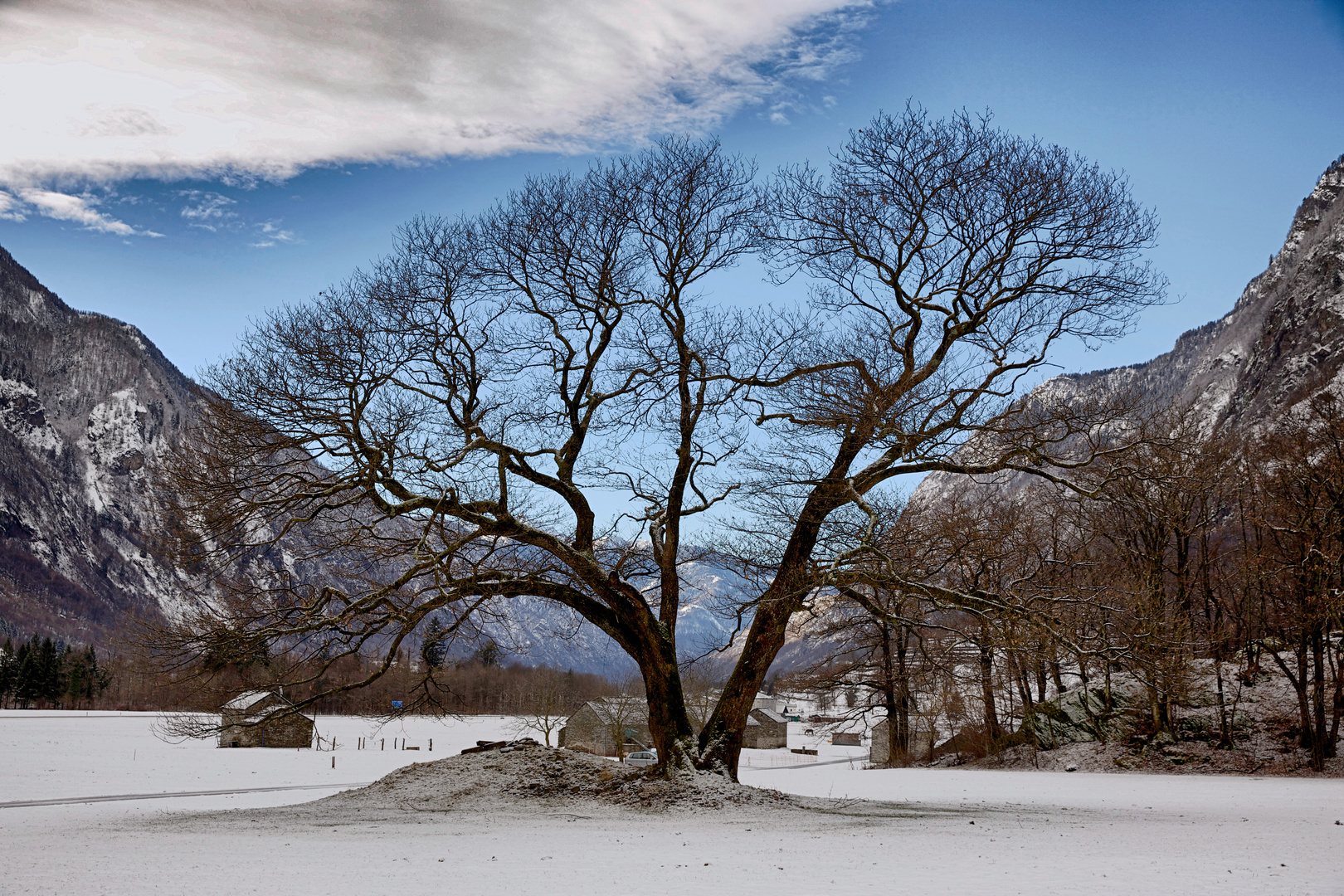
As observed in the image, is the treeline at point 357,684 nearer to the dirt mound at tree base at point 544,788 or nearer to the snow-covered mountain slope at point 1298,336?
the dirt mound at tree base at point 544,788

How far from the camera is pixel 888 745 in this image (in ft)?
153

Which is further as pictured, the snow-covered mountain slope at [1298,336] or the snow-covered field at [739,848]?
the snow-covered mountain slope at [1298,336]

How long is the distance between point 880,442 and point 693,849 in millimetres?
6254

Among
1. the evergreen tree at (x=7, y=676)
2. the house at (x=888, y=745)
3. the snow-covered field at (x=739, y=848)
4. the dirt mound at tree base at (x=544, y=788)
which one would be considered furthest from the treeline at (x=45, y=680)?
the dirt mound at tree base at (x=544, y=788)

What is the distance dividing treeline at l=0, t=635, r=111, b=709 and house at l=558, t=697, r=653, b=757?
73903 mm

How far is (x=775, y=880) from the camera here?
27.4 feet

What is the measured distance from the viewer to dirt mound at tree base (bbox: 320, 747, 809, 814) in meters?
14.5

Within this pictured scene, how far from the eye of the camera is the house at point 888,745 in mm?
42656

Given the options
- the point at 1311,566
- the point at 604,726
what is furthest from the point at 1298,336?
the point at 1311,566

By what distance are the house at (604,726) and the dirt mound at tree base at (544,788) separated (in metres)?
36.3

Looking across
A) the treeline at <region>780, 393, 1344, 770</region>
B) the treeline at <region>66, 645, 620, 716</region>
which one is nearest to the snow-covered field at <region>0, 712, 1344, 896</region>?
the treeline at <region>66, 645, 620, 716</region>

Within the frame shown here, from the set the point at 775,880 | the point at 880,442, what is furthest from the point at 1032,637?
the point at 775,880

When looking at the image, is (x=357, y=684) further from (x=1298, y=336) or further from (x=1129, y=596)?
(x=1298, y=336)

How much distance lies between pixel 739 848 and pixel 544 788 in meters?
6.69
